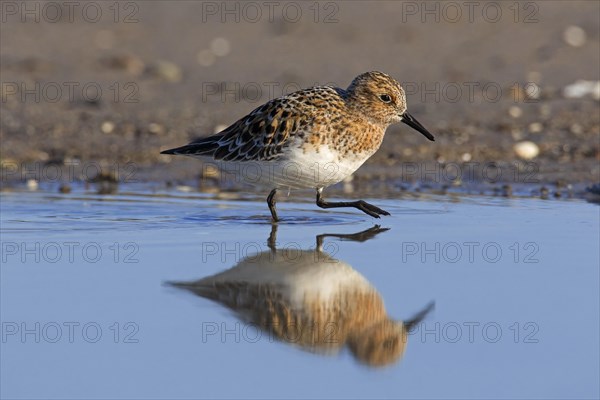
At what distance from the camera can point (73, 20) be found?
17359 mm

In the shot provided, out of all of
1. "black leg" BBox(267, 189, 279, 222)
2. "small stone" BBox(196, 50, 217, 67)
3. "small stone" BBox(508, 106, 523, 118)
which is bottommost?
"black leg" BBox(267, 189, 279, 222)

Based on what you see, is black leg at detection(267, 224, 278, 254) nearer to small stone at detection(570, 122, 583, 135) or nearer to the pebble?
small stone at detection(570, 122, 583, 135)

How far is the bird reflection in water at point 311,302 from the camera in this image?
203 inches

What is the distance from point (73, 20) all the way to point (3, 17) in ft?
3.36

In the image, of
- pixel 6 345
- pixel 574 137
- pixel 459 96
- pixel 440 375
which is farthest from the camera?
pixel 459 96

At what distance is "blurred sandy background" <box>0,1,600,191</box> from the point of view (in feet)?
39.4

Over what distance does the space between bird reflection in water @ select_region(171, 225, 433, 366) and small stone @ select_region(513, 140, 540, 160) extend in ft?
16.3

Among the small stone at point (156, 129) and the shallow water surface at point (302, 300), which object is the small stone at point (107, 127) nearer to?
the small stone at point (156, 129)

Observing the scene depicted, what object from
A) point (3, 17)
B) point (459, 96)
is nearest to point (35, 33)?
point (3, 17)

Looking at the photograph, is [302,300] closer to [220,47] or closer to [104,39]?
[220,47]

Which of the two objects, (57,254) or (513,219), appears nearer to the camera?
(57,254)

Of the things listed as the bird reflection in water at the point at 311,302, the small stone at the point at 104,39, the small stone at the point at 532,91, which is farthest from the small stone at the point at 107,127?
the bird reflection in water at the point at 311,302

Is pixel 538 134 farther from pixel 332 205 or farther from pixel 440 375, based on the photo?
pixel 440 375

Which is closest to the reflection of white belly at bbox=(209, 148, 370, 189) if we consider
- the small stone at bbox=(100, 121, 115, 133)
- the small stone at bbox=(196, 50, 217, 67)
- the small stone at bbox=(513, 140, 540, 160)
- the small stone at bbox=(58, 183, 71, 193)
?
the small stone at bbox=(58, 183, 71, 193)
